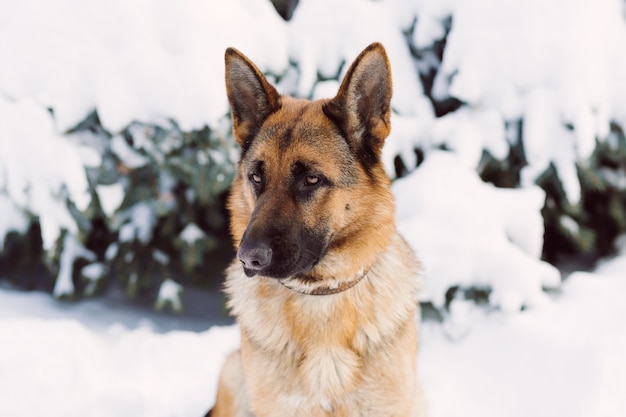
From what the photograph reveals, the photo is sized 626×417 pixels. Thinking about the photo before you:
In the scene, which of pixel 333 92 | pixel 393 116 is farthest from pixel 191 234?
pixel 393 116

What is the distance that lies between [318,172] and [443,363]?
209cm

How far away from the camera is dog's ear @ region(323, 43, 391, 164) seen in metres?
2.22

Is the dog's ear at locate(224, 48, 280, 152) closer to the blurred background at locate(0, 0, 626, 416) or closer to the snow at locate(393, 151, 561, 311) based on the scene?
the blurred background at locate(0, 0, 626, 416)

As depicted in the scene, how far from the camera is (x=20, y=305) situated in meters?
4.55

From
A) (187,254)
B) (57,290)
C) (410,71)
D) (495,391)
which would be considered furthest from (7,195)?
(495,391)

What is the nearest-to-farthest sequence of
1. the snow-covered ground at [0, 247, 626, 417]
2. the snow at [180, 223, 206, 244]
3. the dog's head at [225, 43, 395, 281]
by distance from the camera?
the dog's head at [225, 43, 395, 281], the snow-covered ground at [0, 247, 626, 417], the snow at [180, 223, 206, 244]

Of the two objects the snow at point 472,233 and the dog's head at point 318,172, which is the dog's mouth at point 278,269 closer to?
the dog's head at point 318,172

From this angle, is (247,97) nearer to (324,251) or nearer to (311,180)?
(311,180)

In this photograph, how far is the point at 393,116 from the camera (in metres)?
4.00

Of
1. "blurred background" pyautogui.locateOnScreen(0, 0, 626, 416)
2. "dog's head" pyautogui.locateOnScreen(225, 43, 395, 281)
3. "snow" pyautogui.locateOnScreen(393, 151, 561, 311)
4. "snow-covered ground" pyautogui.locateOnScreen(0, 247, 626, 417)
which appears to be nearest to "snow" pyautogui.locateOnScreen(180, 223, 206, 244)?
"blurred background" pyautogui.locateOnScreen(0, 0, 626, 416)

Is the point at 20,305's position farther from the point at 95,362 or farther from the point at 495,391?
the point at 495,391

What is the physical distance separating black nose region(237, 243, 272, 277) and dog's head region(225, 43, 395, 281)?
0.12 feet

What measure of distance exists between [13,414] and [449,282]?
2.76 m

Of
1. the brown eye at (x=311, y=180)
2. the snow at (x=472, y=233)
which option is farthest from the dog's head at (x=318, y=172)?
the snow at (x=472, y=233)
